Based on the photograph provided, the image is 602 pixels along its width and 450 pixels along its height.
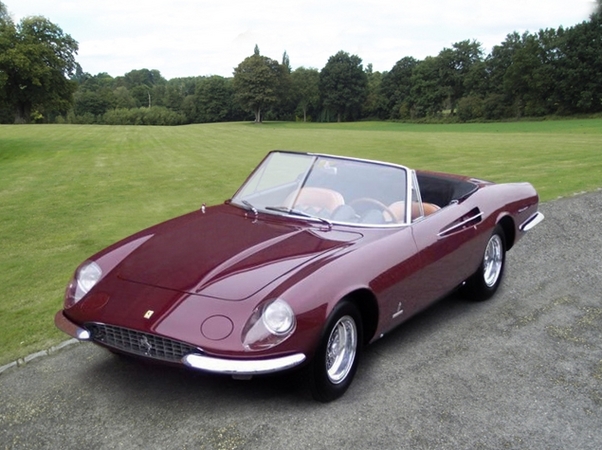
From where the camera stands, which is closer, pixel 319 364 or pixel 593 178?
pixel 319 364

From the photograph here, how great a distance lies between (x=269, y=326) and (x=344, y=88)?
103 m

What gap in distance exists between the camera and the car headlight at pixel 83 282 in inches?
145

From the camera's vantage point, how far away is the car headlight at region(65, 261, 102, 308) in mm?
3676

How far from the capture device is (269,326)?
122 inches

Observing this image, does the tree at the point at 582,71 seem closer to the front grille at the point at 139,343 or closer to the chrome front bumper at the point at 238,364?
the chrome front bumper at the point at 238,364

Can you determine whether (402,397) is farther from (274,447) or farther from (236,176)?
(236,176)

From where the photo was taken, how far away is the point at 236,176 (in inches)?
628

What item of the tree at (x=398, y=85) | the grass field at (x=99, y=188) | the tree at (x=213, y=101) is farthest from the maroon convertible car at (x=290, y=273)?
the tree at (x=213, y=101)

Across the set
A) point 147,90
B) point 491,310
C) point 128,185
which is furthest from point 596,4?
point 147,90

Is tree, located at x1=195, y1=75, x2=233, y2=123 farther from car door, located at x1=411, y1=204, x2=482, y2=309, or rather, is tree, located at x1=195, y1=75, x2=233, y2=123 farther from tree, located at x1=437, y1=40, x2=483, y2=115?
car door, located at x1=411, y1=204, x2=482, y2=309

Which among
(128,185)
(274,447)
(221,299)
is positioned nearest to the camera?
(274,447)

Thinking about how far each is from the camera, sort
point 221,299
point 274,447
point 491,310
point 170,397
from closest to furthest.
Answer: point 274,447 → point 221,299 → point 170,397 → point 491,310

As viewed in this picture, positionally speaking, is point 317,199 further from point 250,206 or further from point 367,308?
point 367,308

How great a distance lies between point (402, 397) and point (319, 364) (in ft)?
2.03
